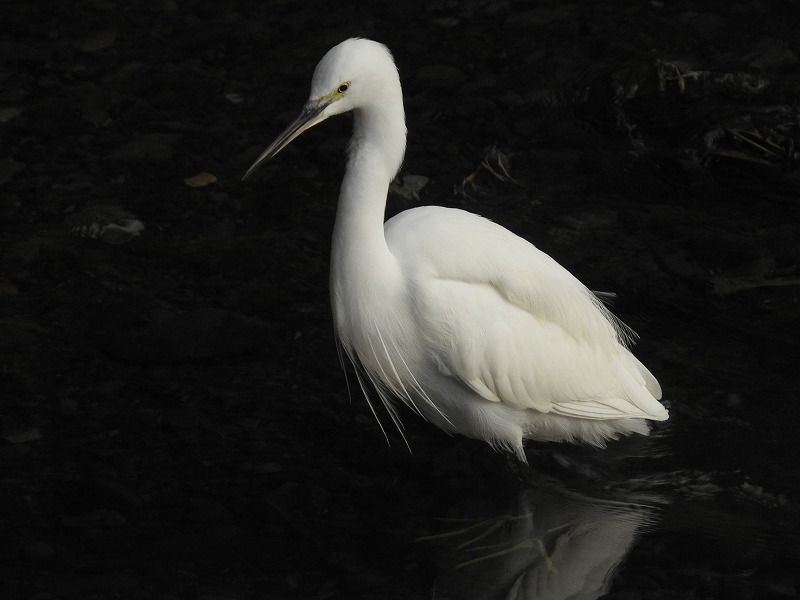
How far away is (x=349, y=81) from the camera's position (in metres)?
3.36

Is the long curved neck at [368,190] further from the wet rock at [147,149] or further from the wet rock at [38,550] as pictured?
the wet rock at [147,149]

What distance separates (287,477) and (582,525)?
104 cm

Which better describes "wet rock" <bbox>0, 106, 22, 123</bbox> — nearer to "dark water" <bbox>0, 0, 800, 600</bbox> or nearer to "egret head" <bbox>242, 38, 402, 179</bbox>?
"dark water" <bbox>0, 0, 800, 600</bbox>

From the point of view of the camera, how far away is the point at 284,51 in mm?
6281

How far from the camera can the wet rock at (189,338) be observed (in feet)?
14.6

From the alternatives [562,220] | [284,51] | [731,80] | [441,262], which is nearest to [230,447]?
[441,262]

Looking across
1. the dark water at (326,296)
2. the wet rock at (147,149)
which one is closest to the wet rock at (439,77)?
the dark water at (326,296)

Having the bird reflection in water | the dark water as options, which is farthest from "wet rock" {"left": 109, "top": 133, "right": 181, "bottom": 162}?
the bird reflection in water

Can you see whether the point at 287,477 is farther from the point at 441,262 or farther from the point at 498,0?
the point at 498,0

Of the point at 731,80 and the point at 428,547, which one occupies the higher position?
the point at 731,80

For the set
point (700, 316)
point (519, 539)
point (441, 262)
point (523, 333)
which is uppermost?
point (441, 262)

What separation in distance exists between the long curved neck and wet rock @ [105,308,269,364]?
1.02 meters

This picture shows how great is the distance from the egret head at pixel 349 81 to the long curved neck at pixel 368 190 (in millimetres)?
60

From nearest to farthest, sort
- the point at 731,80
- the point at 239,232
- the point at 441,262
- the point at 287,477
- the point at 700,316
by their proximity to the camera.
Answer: the point at 441,262 → the point at 287,477 → the point at 700,316 → the point at 239,232 → the point at 731,80
